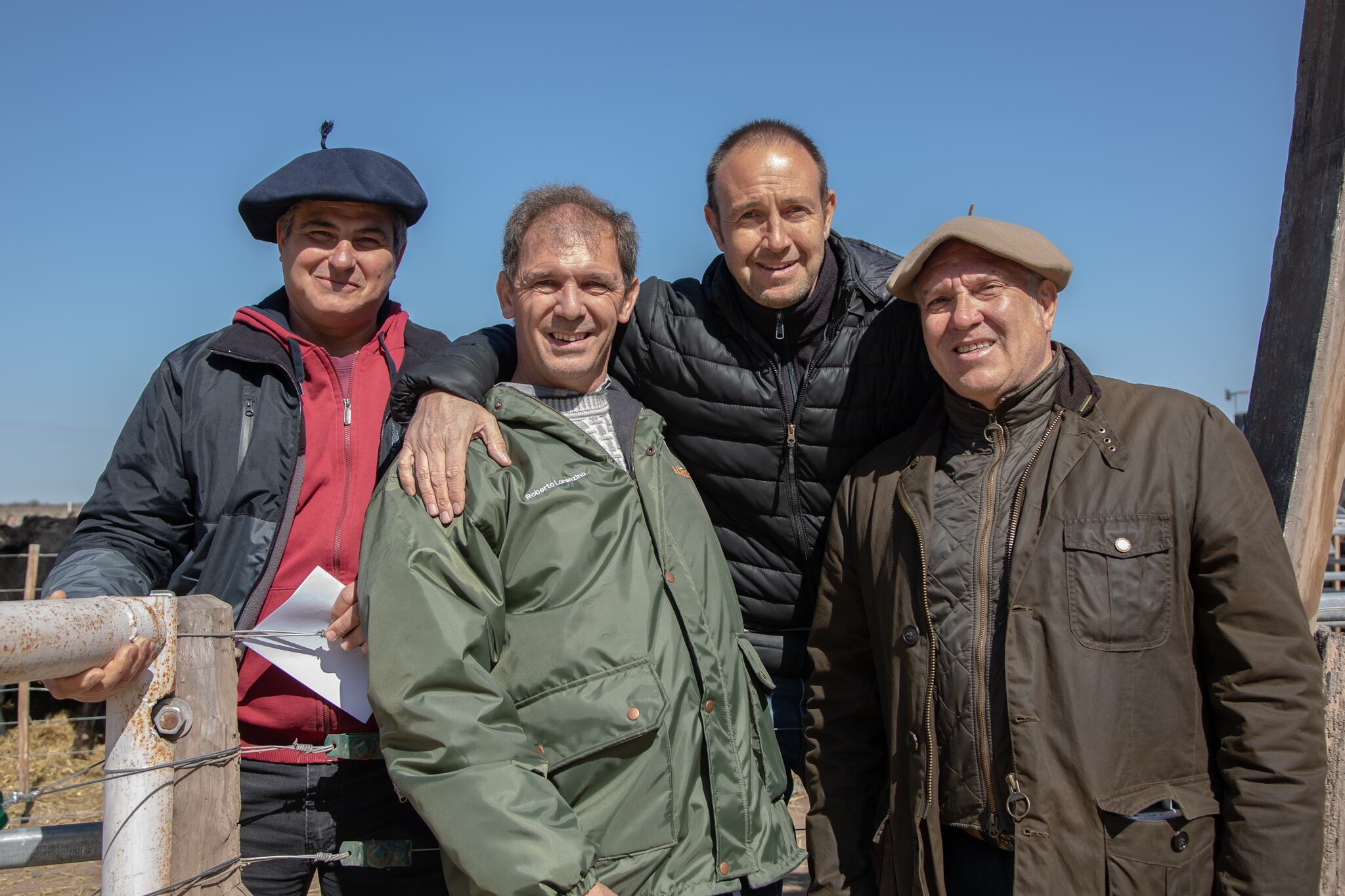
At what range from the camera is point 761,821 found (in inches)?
86.9

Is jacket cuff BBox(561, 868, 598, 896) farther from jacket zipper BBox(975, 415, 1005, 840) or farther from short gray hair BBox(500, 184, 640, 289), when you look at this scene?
short gray hair BBox(500, 184, 640, 289)

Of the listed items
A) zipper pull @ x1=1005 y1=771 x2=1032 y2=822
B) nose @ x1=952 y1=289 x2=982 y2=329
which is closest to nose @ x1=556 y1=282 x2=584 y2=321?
nose @ x1=952 y1=289 x2=982 y2=329

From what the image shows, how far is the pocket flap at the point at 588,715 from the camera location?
206cm

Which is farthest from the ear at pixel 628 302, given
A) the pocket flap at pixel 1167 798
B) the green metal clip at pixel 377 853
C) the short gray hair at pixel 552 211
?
the pocket flap at pixel 1167 798

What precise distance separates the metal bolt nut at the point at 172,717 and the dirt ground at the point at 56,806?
116 inches

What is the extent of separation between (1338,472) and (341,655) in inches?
107

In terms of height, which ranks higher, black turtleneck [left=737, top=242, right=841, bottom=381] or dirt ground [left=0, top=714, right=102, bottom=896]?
black turtleneck [left=737, top=242, right=841, bottom=381]

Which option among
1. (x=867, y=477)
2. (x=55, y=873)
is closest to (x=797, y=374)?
(x=867, y=477)

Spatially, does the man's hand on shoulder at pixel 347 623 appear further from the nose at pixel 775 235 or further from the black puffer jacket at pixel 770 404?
the nose at pixel 775 235

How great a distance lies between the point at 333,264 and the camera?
2.63 meters

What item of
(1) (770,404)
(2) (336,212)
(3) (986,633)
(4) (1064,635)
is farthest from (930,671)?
(2) (336,212)

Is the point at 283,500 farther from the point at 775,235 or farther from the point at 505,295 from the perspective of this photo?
the point at 775,235

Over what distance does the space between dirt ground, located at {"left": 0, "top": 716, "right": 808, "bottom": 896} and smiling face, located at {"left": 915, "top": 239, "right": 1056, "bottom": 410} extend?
2782mm

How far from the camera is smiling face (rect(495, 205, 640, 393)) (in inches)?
95.7
